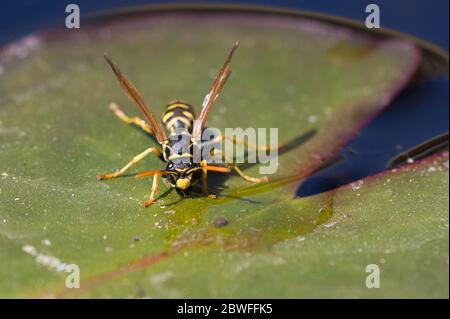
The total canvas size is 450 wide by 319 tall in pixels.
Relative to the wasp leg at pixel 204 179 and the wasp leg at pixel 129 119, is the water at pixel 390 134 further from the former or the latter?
the wasp leg at pixel 129 119

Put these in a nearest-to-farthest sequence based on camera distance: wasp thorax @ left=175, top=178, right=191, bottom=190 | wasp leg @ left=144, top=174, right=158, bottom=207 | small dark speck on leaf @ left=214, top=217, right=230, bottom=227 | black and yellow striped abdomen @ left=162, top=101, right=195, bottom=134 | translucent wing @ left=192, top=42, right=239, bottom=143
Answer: small dark speck on leaf @ left=214, top=217, right=230, bottom=227 → wasp leg @ left=144, top=174, right=158, bottom=207 → wasp thorax @ left=175, top=178, right=191, bottom=190 → translucent wing @ left=192, top=42, right=239, bottom=143 → black and yellow striped abdomen @ left=162, top=101, right=195, bottom=134

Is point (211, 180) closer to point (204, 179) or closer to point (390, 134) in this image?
point (204, 179)

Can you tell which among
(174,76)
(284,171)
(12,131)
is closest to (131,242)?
(284,171)

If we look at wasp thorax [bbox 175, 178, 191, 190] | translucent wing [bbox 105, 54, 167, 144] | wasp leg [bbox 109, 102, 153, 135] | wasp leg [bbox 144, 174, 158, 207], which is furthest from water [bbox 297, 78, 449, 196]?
wasp leg [bbox 109, 102, 153, 135]

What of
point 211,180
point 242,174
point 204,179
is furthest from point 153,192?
point 242,174

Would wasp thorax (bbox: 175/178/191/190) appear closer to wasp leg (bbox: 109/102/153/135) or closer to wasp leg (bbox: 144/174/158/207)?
wasp leg (bbox: 144/174/158/207)

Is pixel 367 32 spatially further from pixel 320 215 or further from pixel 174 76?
pixel 320 215

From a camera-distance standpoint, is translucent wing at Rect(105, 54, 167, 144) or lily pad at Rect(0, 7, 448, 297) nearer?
lily pad at Rect(0, 7, 448, 297)
